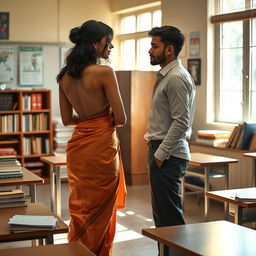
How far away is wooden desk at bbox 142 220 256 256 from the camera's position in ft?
7.10

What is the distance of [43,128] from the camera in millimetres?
8328

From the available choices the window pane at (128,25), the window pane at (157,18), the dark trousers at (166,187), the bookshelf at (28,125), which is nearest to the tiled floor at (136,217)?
the bookshelf at (28,125)

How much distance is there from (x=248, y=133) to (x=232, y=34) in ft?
4.25

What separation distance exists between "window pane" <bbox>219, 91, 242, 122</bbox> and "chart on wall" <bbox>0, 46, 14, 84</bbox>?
328 cm

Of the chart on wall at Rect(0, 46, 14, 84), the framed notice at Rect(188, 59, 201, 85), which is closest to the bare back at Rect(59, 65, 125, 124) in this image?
the framed notice at Rect(188, 59, 201, 85)

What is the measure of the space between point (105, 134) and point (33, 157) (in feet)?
17.3

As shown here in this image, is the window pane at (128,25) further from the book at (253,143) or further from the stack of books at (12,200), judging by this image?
the stack of books at (12,200)

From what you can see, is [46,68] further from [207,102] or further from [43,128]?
[207,102]

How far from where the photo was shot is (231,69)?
676cm

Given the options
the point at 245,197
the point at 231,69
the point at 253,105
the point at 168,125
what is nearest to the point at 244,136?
the point at 253,105

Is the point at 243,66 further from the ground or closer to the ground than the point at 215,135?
further from the ground

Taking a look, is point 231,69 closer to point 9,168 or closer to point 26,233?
point 9,168

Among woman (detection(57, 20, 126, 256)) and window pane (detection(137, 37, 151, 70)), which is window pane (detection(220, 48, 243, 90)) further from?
woman (detection(57, 20, 126, 256))

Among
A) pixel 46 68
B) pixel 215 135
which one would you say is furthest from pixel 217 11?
pixel 46 68
